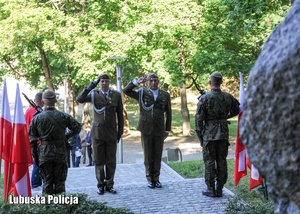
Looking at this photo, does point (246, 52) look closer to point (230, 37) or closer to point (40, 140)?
point (230, 37)

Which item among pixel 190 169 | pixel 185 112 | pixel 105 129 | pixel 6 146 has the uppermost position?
pixel 105 129

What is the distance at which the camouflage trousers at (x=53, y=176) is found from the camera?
818 centimetres

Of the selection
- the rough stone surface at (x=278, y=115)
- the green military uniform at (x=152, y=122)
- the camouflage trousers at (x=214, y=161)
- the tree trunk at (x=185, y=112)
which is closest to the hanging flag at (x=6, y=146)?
the green military uniform at (x=152, y=122)

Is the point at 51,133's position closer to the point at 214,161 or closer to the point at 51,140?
the point at 51,140

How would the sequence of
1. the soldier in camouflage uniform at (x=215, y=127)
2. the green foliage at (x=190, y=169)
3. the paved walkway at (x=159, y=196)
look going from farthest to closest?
1. the green foliage at (x=190, y=169)
2. the soldier in camouflage uniform at (x=215, y=127)
3. the paved walkway at (x=159, y=196)

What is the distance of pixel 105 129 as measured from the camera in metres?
9.70

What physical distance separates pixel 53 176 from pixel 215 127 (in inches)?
Result: 106

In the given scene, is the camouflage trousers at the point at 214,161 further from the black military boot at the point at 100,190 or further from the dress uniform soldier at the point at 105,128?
the black military boot at the point at 100,190

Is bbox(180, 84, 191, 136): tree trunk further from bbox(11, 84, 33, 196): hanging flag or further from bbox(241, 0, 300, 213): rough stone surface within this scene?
bbox(241, 0, 300, 213): rough stone surface

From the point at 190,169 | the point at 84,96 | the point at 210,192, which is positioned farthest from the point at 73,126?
the point at 190,169

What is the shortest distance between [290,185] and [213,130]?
662cm

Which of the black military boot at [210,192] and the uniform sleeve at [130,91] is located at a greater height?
the uniform sleeve at [130,91]

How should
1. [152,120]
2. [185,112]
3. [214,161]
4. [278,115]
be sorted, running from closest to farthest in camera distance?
[278,115] → [214,161] → [152,120] → [185,112]

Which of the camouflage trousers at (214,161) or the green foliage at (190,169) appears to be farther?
the green foliage at (190,169)
